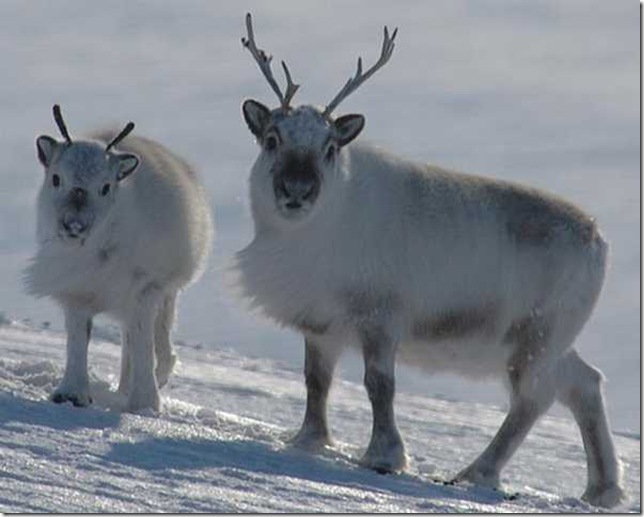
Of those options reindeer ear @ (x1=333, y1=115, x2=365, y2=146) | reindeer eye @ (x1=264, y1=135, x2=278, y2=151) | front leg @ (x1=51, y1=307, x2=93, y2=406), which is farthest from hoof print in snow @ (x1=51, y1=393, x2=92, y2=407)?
reindeer ear @ (x1=333, y1=115, x2=365, y2=146)

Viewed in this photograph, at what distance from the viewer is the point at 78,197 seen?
515 inches

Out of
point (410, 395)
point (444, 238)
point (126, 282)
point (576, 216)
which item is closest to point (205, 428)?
point (126, 282)

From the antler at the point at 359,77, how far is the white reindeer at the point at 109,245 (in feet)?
4.09

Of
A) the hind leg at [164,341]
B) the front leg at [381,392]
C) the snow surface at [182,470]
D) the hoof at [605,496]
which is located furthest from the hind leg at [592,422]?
the hind leg at [164,341]

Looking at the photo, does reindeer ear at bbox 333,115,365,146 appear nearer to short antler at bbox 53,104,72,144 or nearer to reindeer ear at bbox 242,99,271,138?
reindeer ear at bbox 242,99,271,138

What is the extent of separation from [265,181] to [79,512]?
324cm

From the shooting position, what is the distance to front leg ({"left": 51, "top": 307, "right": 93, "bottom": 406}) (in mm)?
13188

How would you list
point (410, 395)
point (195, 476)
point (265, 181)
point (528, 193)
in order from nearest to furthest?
point (195, 476) → point (265, 181) → point (528, 193) → point (410, 395)

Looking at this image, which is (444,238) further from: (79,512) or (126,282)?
(79,512)

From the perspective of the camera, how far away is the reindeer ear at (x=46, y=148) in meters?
13.2

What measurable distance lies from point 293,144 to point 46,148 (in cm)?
157

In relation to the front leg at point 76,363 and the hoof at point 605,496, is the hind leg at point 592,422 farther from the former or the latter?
the front leg at point 76,363

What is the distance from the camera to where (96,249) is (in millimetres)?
13297

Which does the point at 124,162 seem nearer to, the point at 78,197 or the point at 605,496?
the point at 78,197
